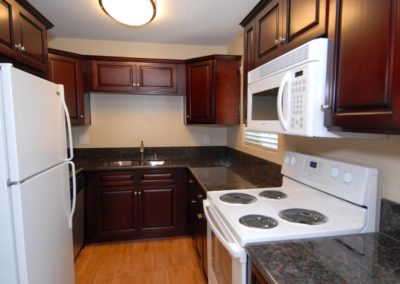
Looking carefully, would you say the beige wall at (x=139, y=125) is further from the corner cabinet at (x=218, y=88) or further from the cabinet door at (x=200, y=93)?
the corner cabinet at (x=218, y=88)

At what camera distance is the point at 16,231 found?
109cm

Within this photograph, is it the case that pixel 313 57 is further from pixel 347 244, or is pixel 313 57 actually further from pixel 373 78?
pixel 347 244

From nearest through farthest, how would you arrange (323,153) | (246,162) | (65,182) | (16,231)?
(16,231) → (323,153) → (65,182) → (246,162)

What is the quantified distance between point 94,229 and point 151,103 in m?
1.65

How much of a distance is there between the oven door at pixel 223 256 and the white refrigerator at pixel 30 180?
901 mm

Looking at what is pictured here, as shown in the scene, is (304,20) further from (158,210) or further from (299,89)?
(158,210)

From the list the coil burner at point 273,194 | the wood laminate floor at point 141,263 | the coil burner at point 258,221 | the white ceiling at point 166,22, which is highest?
the white ceiling at point 166,22

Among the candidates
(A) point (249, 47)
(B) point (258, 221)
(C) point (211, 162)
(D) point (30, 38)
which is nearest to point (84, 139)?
(D) point (30, 38)

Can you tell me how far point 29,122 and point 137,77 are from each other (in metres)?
1.84

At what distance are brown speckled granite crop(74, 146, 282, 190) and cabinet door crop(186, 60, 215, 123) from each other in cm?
52

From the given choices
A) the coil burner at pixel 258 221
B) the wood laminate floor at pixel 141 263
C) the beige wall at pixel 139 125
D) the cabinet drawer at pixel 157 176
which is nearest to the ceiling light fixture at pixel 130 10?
the beige wall at pixel 139 125

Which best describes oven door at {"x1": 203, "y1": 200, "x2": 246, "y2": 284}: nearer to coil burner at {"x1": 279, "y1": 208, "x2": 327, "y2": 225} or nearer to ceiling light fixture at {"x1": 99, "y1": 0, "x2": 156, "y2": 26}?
coil burner at {"x1": 279, "y1": 208, "x2": 327, "y2": 225}

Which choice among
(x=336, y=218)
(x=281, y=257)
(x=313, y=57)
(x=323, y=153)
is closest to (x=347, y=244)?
(x=336, y=218)

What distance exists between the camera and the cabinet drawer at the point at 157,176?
273 centimetres
